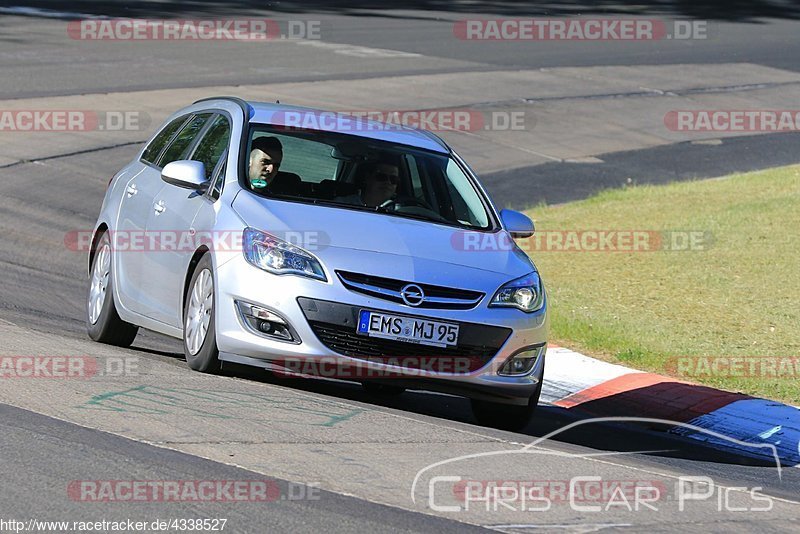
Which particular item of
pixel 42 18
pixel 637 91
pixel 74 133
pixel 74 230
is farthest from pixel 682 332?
pixel 42 18

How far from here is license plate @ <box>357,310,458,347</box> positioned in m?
7.30

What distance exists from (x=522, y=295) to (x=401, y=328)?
825mm

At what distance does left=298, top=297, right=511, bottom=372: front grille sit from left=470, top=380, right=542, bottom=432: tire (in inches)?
22.7

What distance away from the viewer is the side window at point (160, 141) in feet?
31.0

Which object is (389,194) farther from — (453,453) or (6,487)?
(6,487)

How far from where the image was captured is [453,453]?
6613 millimetres

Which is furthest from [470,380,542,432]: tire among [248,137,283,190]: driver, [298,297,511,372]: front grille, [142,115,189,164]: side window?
[142,115,189,164]: side window

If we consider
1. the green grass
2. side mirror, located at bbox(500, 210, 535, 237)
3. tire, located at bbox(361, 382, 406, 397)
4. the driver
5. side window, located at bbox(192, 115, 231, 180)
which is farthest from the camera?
the green grass

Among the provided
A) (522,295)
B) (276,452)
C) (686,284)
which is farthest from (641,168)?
(276,452)

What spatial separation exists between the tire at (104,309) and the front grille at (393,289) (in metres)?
2.35

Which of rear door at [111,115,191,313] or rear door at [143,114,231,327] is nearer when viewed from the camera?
rear door at [143,114,231,327]

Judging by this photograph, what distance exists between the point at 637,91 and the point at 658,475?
65.3 feet

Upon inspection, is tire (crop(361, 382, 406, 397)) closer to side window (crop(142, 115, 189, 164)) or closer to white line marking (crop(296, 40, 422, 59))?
side window (crop(142, 115, 189, 164))

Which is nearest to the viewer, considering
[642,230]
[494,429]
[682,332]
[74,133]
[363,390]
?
[494,429]
